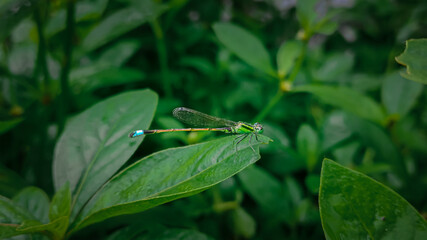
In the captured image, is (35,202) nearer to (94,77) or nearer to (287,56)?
(94,77)

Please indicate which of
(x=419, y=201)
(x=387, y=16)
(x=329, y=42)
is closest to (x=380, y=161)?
(x=419, y=201)

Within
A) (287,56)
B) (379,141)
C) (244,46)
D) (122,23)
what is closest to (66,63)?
(122,23)

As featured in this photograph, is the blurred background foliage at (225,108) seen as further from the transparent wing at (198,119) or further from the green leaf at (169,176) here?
the green leaf at (169,176)

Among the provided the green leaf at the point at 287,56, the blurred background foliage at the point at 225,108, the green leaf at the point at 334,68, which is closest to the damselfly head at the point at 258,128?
the blurred background foliage at the point at 225,108

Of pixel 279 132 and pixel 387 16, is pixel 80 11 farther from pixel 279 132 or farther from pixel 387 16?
pixel 387 16

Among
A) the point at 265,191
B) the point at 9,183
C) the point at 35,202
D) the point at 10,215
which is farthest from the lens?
the point at 265,191
